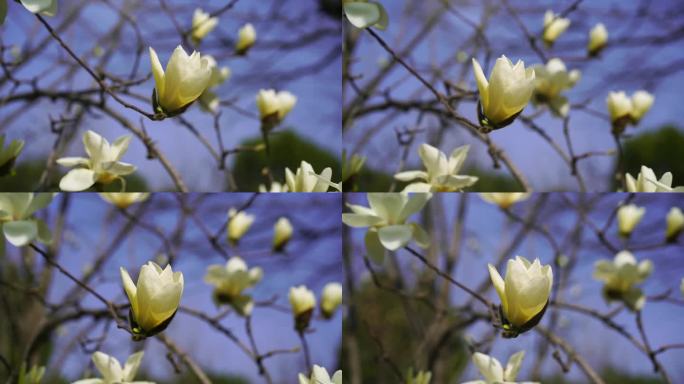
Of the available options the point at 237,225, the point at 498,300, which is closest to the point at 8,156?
the point at 237,225

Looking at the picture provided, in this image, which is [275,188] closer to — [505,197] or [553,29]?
[505,197]

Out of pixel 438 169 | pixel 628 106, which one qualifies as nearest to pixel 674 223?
pixel 628 106

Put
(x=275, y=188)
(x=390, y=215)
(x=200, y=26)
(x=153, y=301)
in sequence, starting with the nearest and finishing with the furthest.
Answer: (x=153, y=301) < (x=390, y=215) < (x=275, y=188) < (x=200, y=26)

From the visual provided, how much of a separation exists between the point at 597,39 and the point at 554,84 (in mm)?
139

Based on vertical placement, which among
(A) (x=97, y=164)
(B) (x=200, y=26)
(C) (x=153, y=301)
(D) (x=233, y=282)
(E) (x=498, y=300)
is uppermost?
(B) (x=200, y=26)

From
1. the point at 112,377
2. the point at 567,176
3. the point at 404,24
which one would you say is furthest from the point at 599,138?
the point at 112,377

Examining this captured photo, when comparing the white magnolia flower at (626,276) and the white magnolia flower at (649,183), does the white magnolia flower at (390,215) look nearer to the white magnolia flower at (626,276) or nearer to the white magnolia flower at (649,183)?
the white magnolia flower at (649,183)

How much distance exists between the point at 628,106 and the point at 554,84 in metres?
0.10

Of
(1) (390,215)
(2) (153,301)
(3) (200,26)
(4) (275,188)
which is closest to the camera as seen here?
(2) (153,301)

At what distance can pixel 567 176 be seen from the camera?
940 millimetres

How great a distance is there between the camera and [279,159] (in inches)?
36.2

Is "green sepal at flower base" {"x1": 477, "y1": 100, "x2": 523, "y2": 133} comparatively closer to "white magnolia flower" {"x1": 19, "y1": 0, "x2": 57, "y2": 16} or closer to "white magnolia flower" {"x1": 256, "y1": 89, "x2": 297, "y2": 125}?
"white magnolia flower" {"x1": 256, "y1": 89, "x2": 297, "y2": 125}

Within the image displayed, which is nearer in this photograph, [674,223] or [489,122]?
[489,122]

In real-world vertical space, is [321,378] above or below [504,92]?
below
